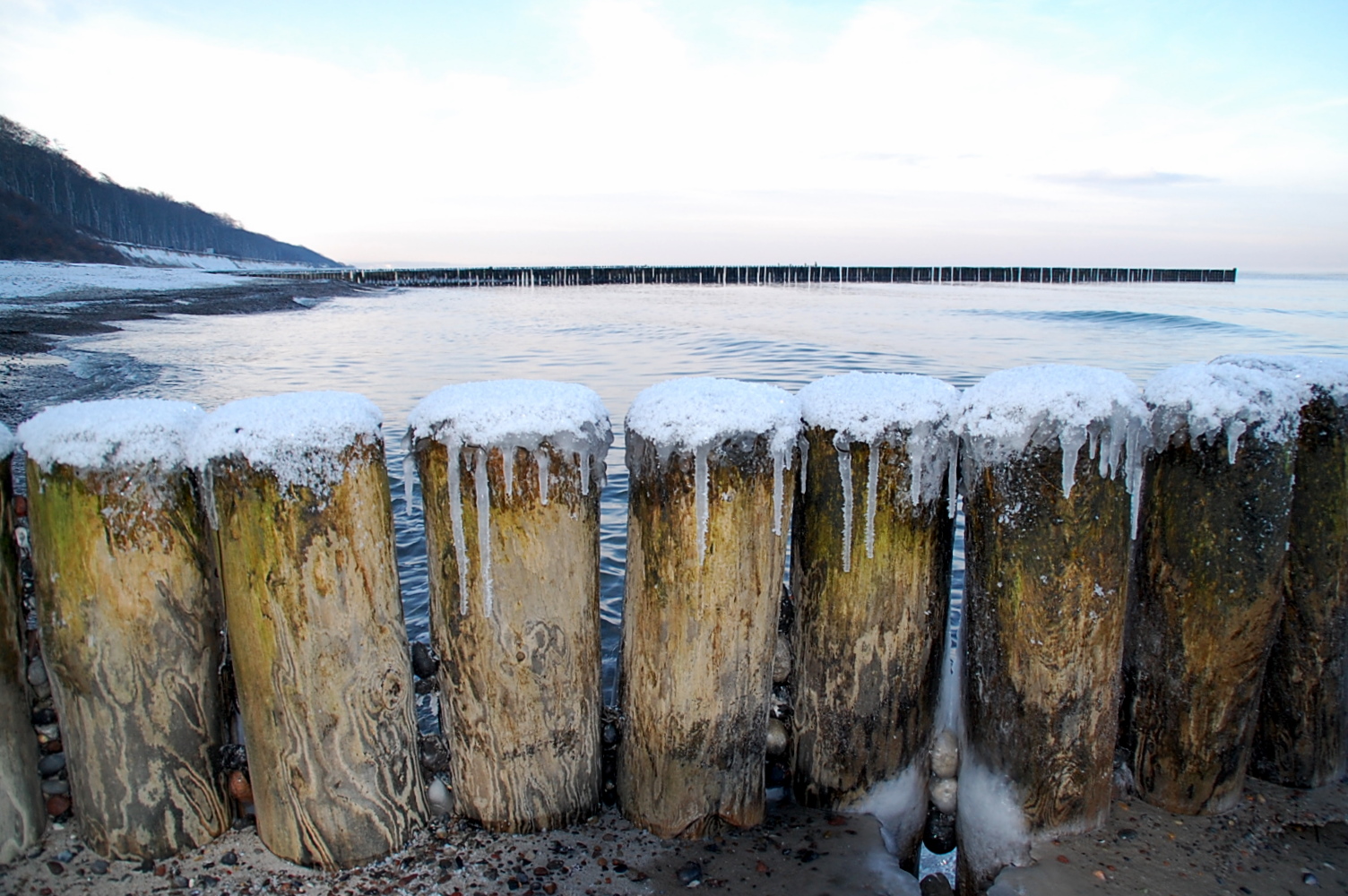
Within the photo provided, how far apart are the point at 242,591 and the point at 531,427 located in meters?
0.91

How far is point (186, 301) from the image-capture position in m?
29.3

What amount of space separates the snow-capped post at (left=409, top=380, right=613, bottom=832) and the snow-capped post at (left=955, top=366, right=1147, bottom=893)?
1187mm

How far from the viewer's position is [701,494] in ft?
7.25

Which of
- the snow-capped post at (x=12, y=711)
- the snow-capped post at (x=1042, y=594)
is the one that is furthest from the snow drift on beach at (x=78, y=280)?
the snow-capped post at (x=1042, y=594)

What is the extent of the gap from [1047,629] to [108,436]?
8.94 feet

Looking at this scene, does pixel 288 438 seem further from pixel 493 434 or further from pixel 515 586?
pixel 515 586

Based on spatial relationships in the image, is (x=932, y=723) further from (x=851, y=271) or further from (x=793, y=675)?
(x=851, y=271)

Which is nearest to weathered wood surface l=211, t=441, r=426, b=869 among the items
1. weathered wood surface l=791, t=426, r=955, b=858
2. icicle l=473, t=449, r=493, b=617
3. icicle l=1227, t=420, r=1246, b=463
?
icicle l=473, t=449, r=493, b=617

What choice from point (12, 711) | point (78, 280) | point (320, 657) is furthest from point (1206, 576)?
point (78, 280)

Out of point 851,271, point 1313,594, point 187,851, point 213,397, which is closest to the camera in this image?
point 187,851

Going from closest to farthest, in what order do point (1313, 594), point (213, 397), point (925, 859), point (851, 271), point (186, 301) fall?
point (1313, 594) < point (925, 859) < point (213, 397) < point (186, 301) < point (851, 271)

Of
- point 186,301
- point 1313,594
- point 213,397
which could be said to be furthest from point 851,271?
point 1313,594

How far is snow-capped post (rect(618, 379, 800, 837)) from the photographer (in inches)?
87.1

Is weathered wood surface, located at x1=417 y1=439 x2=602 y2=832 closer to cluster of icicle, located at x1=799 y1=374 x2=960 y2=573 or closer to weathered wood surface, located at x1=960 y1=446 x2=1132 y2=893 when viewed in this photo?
cluster of icicle, located at x1=799 y1=374 x2=960 y2=573
